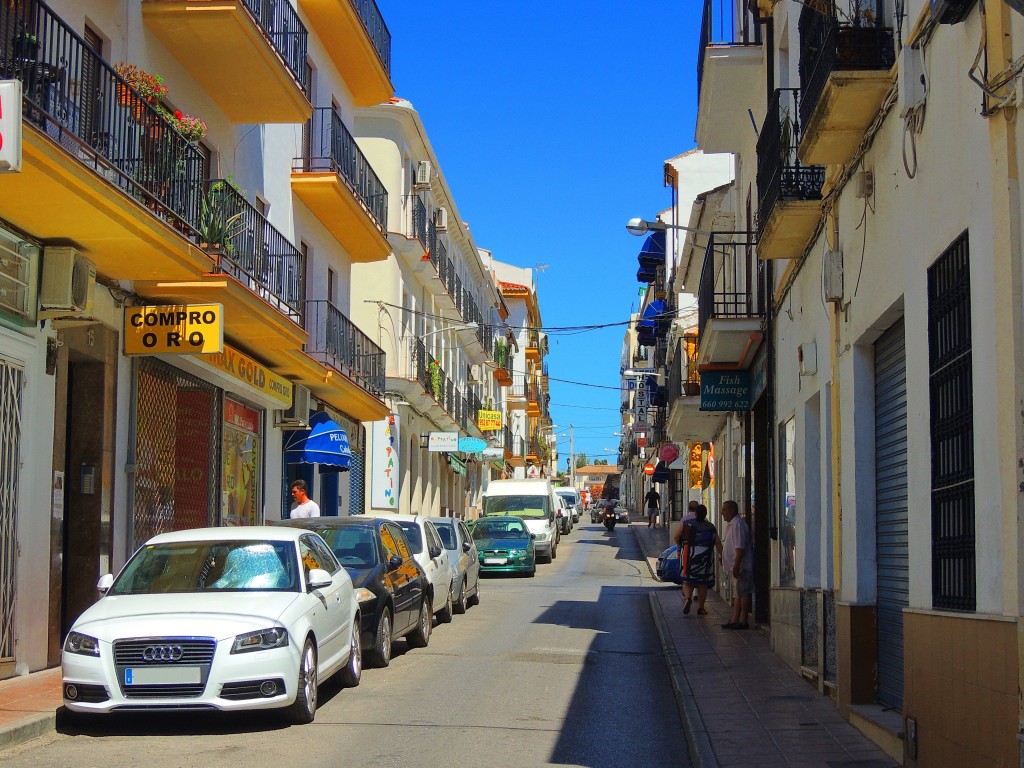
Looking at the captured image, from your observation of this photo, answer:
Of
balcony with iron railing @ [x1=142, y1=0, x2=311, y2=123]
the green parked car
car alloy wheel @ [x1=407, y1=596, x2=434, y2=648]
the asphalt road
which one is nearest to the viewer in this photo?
the asphalt road

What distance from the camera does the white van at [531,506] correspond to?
119ft

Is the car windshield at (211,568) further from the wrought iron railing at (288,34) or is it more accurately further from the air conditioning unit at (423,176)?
the air conditioning unit at (423,176)

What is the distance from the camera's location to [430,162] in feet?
126

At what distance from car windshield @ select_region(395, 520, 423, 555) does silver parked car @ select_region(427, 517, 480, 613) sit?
7.36 ft

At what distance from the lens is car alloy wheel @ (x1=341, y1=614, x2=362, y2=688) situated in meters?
12.0

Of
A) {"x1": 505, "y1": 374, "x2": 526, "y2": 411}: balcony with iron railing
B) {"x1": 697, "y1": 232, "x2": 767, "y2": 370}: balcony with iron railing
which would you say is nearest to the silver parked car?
{"x1": 697, "y1": 232, "x2": 767, "y2": 370}: balcony with iron railing

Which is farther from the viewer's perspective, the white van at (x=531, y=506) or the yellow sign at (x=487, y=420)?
the yellow sign at (x=487, y=420)

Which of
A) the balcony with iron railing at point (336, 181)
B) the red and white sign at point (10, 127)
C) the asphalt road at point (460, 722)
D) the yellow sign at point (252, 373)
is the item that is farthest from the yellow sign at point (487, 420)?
the red and white sign at point (10, 127)

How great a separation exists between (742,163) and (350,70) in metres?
8.64

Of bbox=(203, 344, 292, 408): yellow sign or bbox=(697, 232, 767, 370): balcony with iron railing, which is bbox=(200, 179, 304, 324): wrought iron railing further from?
bbox=(697, 232, 767, 370): balcony with iron railing

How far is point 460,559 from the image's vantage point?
21172 mm

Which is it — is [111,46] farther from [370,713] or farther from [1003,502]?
[1003,502]

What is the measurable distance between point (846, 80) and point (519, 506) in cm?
3039

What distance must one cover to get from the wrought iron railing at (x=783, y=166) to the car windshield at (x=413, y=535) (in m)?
7.11
